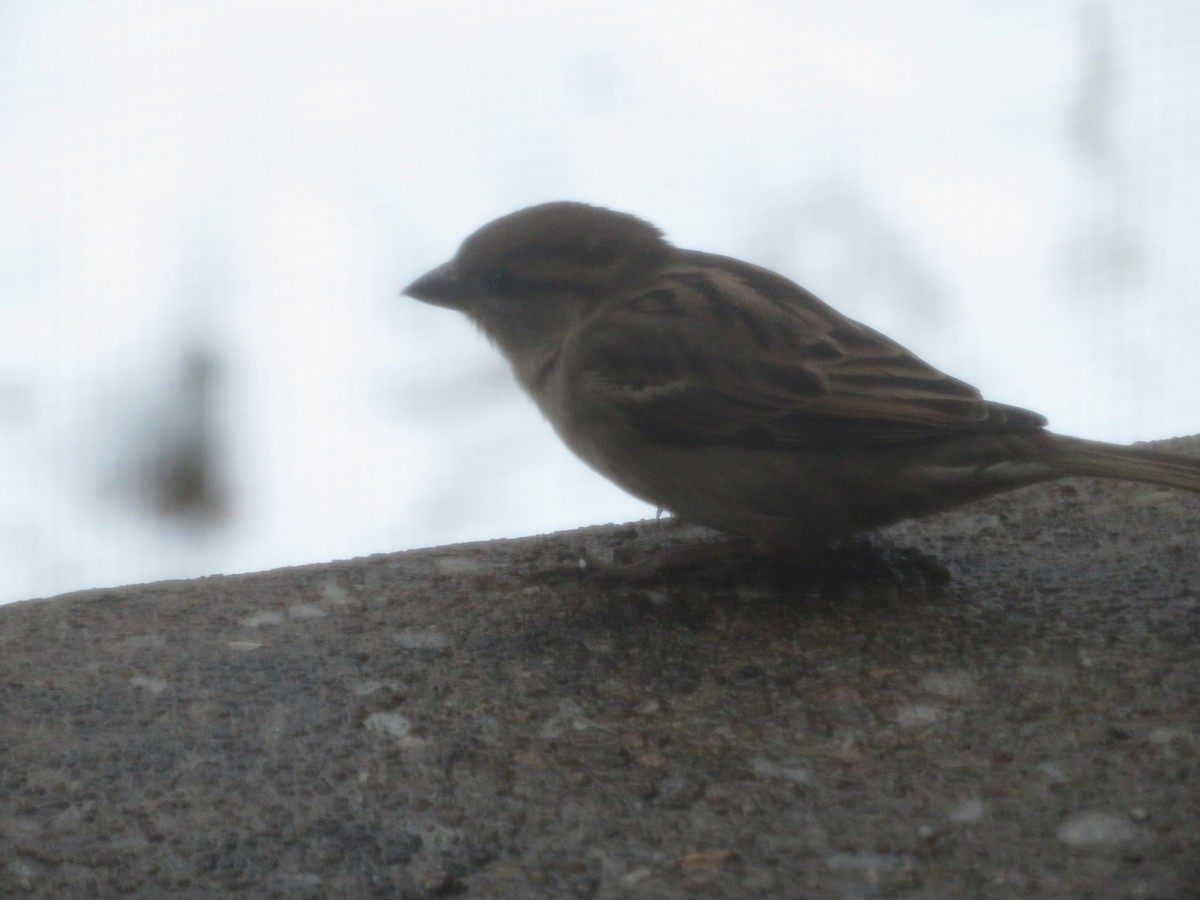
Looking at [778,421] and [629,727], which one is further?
[778,421]

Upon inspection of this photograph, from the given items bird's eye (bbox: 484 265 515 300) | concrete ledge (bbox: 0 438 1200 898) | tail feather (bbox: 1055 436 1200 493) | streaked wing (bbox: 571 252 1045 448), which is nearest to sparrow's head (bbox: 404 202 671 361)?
bird's eye (bbox: 484 265 515 300)

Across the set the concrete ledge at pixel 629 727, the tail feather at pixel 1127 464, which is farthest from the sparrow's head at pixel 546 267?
the tail feather at pixel 1127 464

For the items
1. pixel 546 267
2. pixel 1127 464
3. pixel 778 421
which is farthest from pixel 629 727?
pixel 546 267

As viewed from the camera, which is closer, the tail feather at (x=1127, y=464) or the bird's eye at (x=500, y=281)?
the tail feather at (x=1127, y=464)

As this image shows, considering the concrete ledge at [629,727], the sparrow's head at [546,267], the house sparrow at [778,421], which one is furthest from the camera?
the sparrow's head at [546,267]

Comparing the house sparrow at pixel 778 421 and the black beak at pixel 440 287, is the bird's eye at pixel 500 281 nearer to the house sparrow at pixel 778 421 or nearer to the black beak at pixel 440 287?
the black beak at pixel 440 287

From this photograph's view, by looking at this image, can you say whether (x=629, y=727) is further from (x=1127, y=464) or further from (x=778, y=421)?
(x=1127, y=464)
